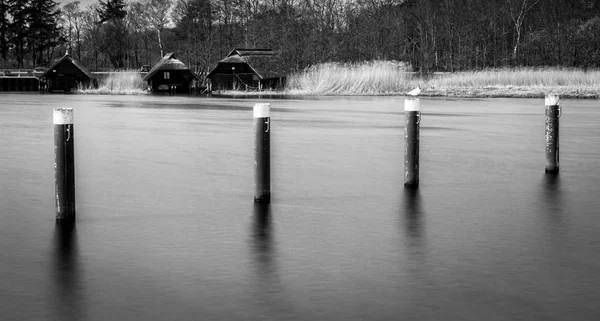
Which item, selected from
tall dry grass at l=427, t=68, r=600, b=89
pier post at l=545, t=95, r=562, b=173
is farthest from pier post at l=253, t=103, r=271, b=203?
tall dry grass at l=427, t=68, r=600, b=89

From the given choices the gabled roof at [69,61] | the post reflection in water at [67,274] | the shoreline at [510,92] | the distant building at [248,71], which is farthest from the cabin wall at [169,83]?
the post reflection in water at [67,274]

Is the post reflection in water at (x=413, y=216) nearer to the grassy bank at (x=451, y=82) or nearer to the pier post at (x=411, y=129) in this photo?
the pier post at (x=411, y=129)

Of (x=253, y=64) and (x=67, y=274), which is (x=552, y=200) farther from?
(x=253, y=64)

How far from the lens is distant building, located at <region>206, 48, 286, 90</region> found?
8444 cm

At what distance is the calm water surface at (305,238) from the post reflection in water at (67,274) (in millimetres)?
24

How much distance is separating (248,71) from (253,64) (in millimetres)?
1244

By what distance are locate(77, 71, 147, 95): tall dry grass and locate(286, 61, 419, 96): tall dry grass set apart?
22.6 metres

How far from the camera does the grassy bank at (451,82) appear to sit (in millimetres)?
54750

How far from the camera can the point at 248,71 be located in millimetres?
86375

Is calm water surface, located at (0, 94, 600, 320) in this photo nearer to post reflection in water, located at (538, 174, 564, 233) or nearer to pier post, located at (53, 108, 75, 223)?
post reflection in water, located at (538, 174, 564, 233)

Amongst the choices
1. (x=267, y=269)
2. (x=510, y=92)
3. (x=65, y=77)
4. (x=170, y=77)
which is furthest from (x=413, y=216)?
(x=65, y=77)

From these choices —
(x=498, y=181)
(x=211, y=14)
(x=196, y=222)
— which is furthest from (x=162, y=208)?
(x=211, y=14)

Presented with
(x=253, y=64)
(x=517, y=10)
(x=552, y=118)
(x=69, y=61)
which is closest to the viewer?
(x=552, y=118)

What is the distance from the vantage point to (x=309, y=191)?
13.4 m
